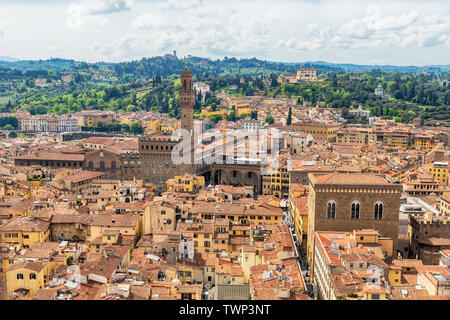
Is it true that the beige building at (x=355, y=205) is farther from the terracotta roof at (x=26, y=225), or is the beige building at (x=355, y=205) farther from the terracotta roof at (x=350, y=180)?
the terracotta roof at (x=26, y=225)

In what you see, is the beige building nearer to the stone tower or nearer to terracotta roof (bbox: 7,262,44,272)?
terracotta roof (bbox: 7,262,44,272)

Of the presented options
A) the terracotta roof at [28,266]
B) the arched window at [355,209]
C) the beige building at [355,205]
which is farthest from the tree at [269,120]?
the terracotta roof at [28,266]

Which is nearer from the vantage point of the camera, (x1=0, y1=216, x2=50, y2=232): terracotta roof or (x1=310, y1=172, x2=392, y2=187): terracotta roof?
(x1=310, y1=172, x2=392, y2=187): terracotta roof

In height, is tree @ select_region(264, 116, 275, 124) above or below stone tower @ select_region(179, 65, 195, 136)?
below

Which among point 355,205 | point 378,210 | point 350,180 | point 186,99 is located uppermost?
point 186,99

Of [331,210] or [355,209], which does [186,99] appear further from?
[355,209]

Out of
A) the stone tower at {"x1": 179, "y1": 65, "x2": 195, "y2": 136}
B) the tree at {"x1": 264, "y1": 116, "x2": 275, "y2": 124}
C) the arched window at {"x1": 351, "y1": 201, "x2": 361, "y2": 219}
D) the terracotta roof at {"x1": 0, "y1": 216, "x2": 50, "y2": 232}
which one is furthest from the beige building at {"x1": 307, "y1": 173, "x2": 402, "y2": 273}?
the tree at {"x1": 264, "y1": 116, "x2": 275, "y2": 124}

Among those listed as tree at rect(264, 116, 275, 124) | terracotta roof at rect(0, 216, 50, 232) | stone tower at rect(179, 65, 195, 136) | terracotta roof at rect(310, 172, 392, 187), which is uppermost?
stone tower at rect(179, 65, 195, 136)

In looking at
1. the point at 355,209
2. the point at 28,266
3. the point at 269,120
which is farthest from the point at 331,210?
the point at 269,120

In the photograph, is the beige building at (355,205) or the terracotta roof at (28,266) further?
the beige building at (355,205)

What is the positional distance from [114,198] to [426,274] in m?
14.1
